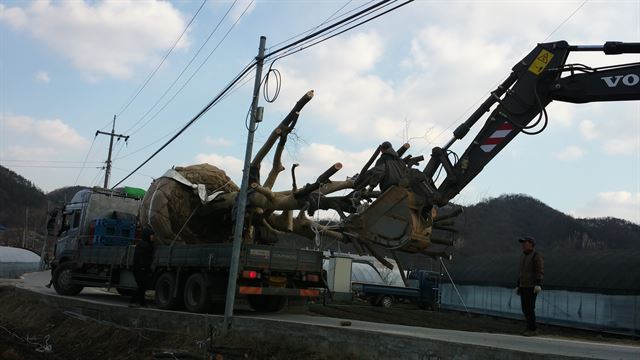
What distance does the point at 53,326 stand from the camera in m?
15.4

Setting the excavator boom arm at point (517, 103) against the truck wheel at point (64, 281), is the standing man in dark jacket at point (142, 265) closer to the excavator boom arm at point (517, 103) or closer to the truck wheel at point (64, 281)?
the truck wheel at point (64, 281)

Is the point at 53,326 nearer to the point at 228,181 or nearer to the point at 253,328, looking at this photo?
the point at 228,181

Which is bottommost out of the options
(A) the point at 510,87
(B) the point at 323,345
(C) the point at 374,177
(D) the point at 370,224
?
(B) the point at 323,345

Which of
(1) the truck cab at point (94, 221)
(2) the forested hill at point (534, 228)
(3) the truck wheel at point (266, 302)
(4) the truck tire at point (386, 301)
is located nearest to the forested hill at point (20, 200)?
(2) the forested hill at point (534, 228)

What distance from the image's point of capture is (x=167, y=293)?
1441 cm

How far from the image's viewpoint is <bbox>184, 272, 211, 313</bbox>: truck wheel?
12827mm

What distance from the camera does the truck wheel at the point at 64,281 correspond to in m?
19.4

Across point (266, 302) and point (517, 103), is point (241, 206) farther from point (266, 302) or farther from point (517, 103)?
point (517, 103)

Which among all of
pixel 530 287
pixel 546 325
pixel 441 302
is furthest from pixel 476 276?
pixel 530 287

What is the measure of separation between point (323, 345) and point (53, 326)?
377 inches

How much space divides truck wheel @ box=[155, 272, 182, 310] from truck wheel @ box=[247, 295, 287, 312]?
1793mm

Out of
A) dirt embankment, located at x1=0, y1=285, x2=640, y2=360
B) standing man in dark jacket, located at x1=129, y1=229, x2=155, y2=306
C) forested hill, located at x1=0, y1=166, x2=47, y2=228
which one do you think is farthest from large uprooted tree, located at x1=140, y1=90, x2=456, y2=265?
forested hill, located at x1=0, y1=166, x2=47, y2=228

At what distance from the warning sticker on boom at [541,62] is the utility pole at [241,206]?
17.9 ft

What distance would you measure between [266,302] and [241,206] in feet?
12.3
